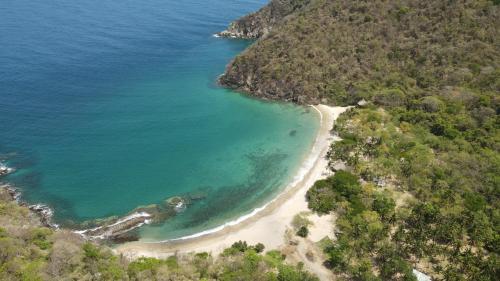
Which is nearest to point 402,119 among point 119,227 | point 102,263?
point 119,227

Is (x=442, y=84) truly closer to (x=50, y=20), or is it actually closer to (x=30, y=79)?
(x=30, y=79)

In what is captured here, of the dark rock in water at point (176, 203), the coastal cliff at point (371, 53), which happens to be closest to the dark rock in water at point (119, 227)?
the dark rock in water at point (176, 203)

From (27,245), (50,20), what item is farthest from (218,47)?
(27,245)

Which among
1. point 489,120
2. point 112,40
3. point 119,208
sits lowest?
point 119,208

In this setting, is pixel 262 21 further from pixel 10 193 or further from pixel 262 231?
pixel 10 193

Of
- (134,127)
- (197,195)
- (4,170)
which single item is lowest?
(197,195)
